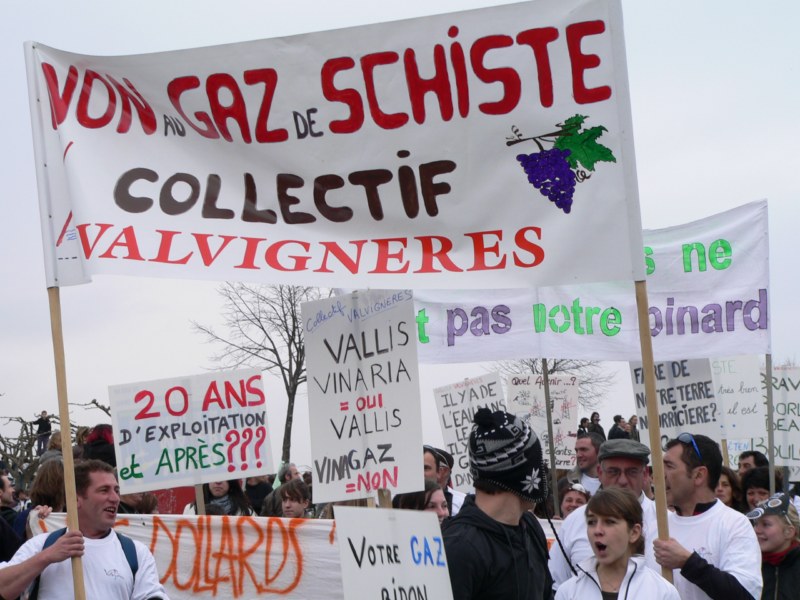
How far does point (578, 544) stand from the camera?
6.82m

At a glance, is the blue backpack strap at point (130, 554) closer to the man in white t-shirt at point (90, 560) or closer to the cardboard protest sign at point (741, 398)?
the man in white t-shirt at point (90, 560)

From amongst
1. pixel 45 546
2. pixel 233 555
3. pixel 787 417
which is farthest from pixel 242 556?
pixel 787 417

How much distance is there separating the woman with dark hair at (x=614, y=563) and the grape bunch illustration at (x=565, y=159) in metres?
1.47

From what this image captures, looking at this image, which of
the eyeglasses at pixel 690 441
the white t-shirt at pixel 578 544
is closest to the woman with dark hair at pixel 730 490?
the white t-shirt at pixel 578 544

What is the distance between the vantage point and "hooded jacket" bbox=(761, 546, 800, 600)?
741cm

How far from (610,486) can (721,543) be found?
1.21 meters

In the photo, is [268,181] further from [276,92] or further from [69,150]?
[69,150]

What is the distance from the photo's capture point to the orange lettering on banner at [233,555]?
9.32m

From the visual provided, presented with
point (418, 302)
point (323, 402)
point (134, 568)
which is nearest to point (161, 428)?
point (418, 302)

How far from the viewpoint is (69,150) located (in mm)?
5621

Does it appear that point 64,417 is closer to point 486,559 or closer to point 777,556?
point 486,559

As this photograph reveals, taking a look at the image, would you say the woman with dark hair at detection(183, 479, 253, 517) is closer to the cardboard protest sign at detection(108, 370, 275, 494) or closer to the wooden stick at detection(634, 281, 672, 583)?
the cardboard protest sign at detection(108, 370, 275, 494)

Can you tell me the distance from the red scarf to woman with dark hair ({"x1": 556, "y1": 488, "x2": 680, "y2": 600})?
2151 millimetres

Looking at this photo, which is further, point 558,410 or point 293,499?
point 558,410
